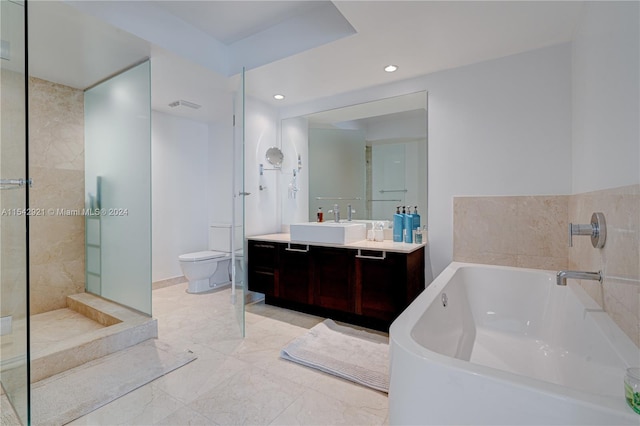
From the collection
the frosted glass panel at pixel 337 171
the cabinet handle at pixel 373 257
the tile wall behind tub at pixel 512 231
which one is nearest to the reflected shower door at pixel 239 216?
the cabinet handle at pixel 373 257

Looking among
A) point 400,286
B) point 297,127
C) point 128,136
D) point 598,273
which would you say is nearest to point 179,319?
point 128,136

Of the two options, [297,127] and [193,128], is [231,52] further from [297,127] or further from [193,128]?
[193,128]

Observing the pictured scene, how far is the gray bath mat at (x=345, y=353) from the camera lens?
73.2 inches

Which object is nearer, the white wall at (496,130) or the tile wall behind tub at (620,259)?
the tile wall behind tub at (620,259)

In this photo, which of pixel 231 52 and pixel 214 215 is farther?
pixel 214 215

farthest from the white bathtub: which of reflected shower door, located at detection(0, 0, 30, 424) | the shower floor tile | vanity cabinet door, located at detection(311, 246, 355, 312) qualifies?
the shower floor tile

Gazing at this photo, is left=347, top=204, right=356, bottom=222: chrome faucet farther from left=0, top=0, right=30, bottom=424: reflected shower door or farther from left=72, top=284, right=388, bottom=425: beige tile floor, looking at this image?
left=0, top=0, right=30, bottom=424: reflected shower door

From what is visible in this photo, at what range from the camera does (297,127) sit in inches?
143

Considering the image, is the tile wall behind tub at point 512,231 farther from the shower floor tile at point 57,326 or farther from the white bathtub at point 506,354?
the shower floor tile at point 57,326

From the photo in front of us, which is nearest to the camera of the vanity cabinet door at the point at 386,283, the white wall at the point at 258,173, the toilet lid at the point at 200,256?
the vanity cabinet door at the point at 386,283

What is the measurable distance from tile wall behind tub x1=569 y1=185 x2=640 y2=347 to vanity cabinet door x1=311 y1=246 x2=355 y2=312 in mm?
1566

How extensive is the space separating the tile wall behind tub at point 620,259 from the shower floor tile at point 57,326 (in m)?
3.20

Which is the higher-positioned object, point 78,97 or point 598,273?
point 78,97

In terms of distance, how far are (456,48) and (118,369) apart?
3.25m
